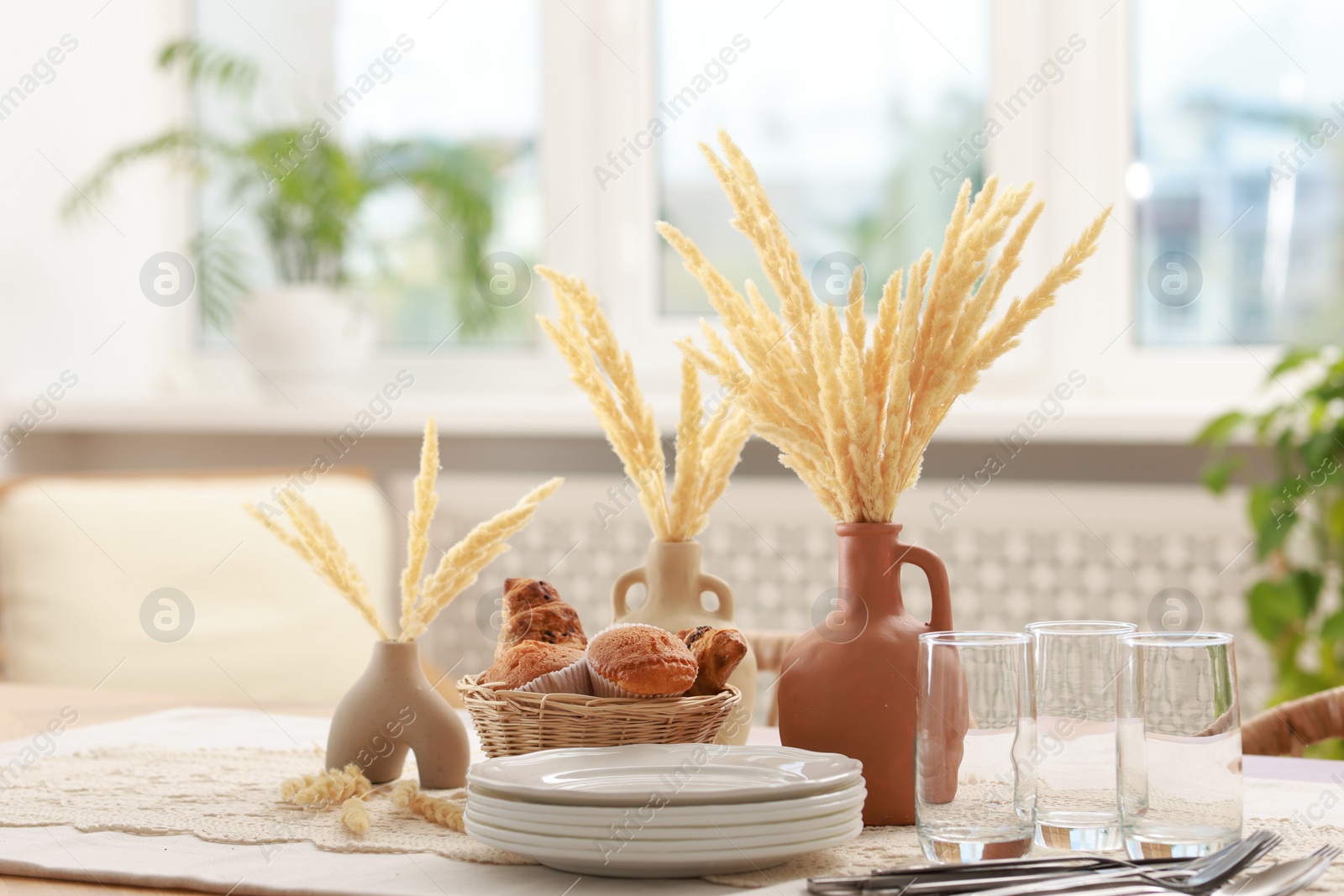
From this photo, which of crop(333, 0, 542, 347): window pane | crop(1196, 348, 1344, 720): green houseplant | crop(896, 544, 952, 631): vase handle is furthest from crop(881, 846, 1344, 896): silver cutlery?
crop(333, 0, 542, 347): window pane

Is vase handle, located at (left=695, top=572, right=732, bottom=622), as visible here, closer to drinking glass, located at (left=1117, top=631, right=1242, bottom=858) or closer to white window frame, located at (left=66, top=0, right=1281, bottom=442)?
drinking glass, located at (left=1117, top=631, right=1242, bottom=858)

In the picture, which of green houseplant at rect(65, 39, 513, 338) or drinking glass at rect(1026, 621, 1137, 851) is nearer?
drinking glass at rect(1026, 621, 1137, 851)

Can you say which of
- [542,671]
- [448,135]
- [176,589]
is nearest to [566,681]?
[542,671]

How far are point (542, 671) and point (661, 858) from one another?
198 millimetres

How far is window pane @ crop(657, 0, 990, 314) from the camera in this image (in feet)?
8.25

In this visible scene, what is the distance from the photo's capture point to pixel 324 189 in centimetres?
269

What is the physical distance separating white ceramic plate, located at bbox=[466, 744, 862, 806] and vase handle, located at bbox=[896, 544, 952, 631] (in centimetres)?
11

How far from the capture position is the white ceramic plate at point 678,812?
28.6 inches

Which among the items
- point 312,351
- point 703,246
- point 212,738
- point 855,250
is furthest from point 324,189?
point 212,738

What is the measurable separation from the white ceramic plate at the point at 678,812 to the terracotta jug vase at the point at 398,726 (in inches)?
9.1

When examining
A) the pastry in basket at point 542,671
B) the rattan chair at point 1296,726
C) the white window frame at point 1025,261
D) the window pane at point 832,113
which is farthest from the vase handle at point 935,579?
the window pane at point 832,113

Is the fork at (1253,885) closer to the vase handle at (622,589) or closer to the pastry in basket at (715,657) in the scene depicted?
the pastry in basket at (715,657)

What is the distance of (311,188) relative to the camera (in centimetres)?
269

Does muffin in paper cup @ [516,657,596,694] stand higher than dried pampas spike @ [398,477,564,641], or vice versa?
dried pampas spike @ [398,477,564,641]
